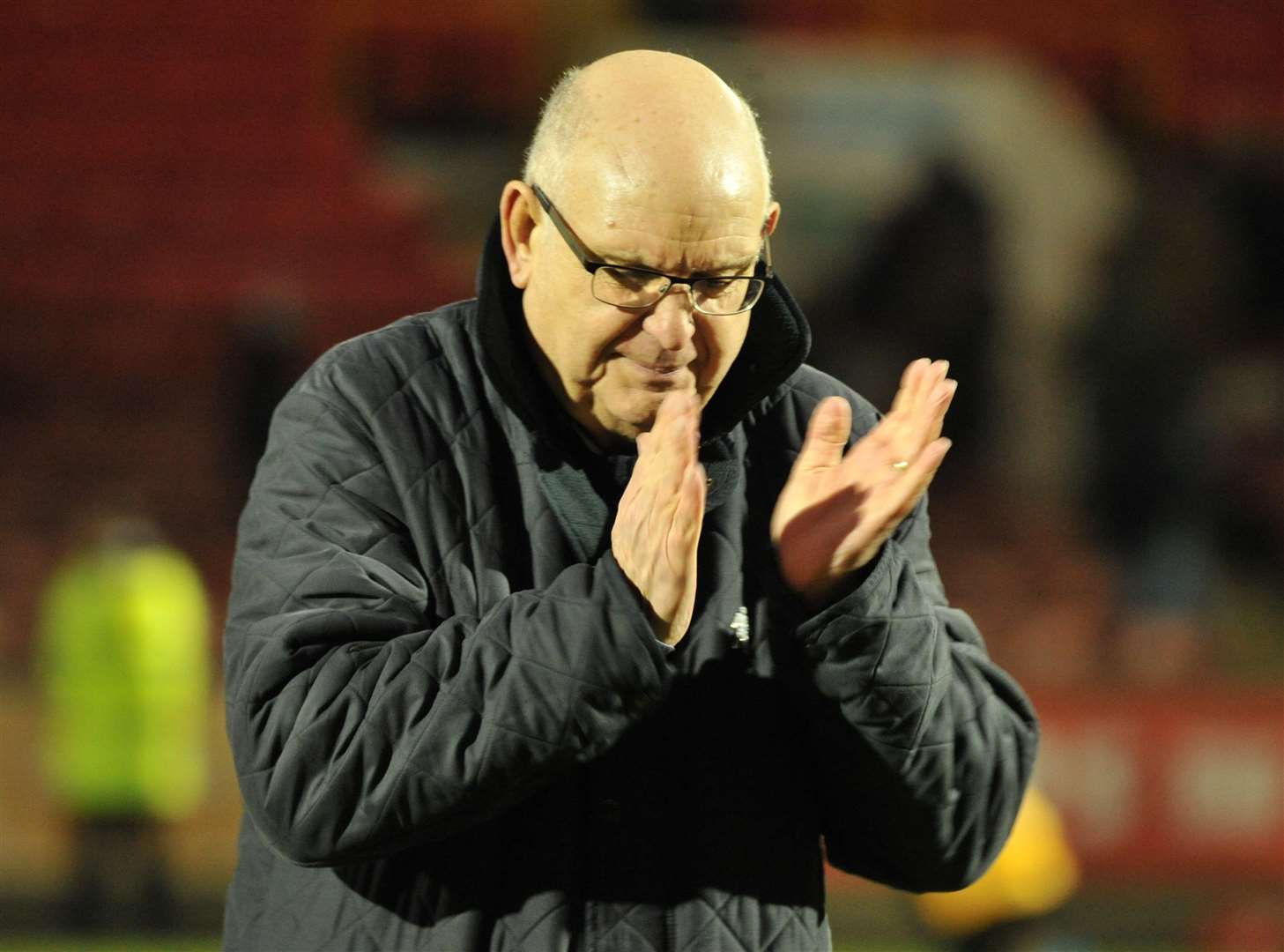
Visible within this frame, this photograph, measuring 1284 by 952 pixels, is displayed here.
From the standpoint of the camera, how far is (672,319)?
56.3 inches

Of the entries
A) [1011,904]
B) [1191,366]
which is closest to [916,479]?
[1011,904]

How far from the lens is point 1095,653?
8000mm

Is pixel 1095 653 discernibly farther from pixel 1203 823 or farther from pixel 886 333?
pixel 886 333

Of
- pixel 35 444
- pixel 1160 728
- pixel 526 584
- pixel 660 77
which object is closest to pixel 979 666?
pixel 526 584

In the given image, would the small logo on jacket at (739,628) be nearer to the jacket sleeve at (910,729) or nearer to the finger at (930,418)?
the jacket sleeve at (910,729)

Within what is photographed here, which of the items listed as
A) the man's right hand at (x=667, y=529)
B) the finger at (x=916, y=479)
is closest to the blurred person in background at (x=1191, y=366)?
the finger at (x=916, y=479)

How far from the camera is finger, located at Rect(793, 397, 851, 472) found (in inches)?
55.9

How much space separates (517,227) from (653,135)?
7.0 inches

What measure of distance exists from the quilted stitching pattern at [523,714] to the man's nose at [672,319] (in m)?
0.16

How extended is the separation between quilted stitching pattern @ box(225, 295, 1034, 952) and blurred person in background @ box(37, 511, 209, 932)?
4918mm

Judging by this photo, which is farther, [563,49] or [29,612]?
[563,49]

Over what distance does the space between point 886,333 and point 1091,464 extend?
4.50 ft

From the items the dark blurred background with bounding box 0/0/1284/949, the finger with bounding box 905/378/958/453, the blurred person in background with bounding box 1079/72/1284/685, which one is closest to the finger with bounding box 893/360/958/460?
the finger with bounding box 905/378/958/453

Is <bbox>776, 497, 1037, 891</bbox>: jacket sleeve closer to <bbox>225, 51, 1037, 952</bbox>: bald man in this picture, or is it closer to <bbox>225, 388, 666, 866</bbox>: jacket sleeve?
<bbox>225, 51, 1037, 952</bbox>: bald man
